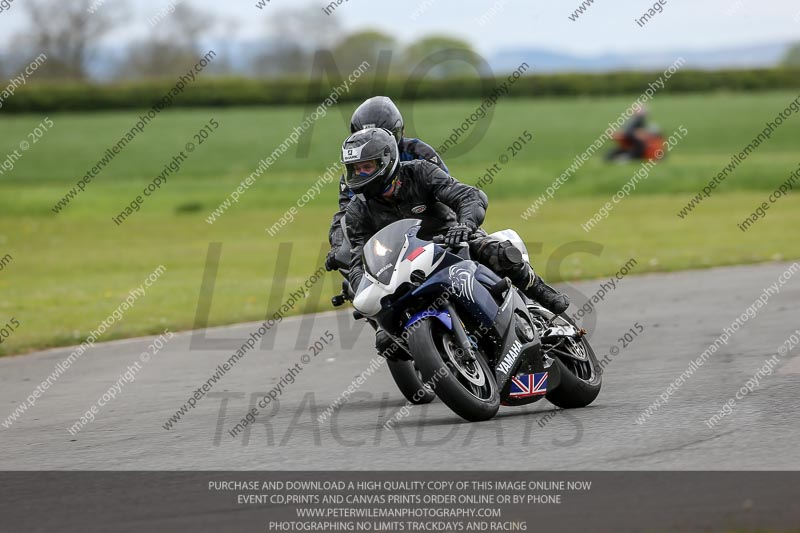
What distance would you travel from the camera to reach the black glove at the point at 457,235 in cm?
734

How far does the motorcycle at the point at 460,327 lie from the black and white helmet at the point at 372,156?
40 centimetres

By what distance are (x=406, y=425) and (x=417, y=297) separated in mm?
829

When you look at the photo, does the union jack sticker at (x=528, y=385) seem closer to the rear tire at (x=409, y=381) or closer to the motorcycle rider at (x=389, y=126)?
the rear tire at (x=409, y=381)

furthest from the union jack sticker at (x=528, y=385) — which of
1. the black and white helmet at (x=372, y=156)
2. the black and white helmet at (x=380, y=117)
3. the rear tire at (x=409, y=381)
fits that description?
the black and white helmet at (x=380, y=117)

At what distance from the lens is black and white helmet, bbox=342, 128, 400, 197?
7566mm

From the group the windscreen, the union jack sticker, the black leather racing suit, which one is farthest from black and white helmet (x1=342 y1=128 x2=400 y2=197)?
the union jack sticker

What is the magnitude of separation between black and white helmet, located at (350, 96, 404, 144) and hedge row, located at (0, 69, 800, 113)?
50.5 m

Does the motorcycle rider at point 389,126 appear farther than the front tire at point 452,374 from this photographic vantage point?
Yes

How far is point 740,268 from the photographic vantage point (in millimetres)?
16375
